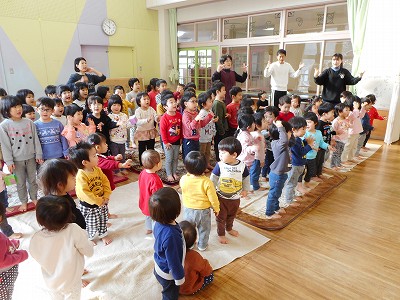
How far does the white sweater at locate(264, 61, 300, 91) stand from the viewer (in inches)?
185

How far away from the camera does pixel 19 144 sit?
99.6 inches

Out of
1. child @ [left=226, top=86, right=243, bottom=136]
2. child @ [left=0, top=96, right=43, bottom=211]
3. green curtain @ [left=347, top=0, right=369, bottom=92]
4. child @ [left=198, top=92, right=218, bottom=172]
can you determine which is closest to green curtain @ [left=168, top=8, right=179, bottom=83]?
green curtain @ [left=347, top=0, right=369, bottom=92]

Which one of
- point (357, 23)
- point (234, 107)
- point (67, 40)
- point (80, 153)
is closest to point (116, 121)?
point (80, 153)

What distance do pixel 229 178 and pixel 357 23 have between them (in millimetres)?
4880

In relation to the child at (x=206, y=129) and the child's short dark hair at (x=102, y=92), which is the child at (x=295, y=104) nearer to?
the child at (x=206, y=129)

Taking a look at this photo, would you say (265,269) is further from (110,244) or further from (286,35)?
(286,35)

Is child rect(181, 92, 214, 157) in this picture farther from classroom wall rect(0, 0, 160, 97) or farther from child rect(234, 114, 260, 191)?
classroom wall rect(0, 0, 160, 97)

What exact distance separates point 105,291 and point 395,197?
3.08 meters

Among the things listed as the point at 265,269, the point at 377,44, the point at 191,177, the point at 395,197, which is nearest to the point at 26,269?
the point at 191,177

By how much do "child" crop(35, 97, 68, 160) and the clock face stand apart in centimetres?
553

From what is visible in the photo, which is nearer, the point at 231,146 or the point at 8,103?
the point at 231,146

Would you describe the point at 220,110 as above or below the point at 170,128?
above

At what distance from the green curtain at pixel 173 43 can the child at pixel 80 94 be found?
17.2 ft

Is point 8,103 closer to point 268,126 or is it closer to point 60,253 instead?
point 60,253
